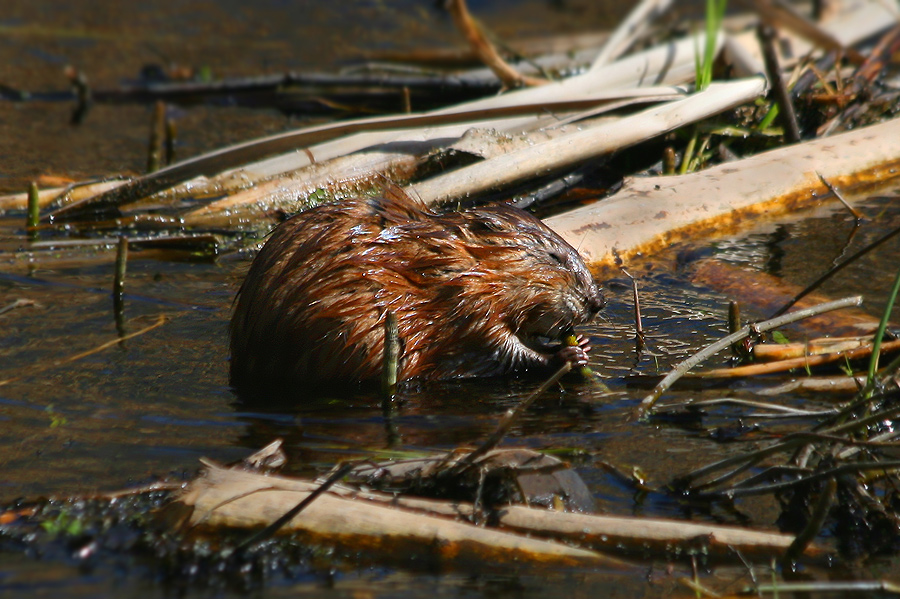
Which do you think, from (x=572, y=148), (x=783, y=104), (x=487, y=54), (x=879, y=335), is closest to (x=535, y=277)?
(x=879, y=335)

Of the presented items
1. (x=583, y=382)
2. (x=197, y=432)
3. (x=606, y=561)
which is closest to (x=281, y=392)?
(x=197, y=432)

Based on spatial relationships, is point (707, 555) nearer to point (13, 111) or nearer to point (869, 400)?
point (869, 400)

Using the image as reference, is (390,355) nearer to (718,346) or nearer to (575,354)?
(575,354)

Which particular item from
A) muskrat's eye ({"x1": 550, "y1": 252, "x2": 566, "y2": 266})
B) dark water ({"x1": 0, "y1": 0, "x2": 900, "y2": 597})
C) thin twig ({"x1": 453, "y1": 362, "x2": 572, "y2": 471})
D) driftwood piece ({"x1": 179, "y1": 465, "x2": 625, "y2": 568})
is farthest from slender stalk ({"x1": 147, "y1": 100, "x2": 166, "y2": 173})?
thin twig ({"x1": 453, "y1": 362, "x2": 572, "y2": 471})

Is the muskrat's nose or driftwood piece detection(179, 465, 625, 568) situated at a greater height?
the muskrat's nose

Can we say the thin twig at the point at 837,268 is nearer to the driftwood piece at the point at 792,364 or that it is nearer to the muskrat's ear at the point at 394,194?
the driftwood piece at the point at 792,364

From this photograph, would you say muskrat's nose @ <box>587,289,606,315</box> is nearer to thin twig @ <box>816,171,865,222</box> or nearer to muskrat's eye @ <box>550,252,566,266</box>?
muskrat's eye @ <box>550,252,566,266</box>

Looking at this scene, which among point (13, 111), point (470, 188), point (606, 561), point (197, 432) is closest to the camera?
point (606, 561)
